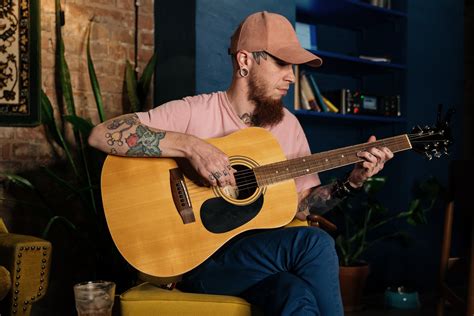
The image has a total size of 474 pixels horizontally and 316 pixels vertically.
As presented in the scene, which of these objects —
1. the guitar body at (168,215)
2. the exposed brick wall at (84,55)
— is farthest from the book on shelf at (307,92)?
the guitar body at (168,215)

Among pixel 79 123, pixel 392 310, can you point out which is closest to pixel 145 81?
pixel 79 123

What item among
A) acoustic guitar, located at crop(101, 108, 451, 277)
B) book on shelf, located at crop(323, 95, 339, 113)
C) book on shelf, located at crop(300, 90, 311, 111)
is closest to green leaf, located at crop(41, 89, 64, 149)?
acoustic guitar, located at crop(101, 108, 451, 277)

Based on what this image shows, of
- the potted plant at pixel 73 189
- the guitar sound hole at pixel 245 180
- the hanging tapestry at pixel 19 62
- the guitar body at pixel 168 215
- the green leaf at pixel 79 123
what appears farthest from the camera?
the hanging tapestry at pixel 19 62

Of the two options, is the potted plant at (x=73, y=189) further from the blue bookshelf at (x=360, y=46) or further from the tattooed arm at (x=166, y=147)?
the blue bookshelf at (x=360, y=46)

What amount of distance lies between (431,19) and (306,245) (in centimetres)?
298

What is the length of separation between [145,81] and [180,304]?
160 centimetres

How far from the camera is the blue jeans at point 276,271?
5.83ft

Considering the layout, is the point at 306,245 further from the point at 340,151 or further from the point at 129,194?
the point at 129,194

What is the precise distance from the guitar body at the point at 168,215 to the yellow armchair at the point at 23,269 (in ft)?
1.84

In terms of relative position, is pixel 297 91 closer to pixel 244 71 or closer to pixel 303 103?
pixel 303 103

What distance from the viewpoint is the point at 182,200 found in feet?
6.52

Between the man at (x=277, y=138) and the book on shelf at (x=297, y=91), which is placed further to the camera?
the book on shelf at (x=297, y=91)

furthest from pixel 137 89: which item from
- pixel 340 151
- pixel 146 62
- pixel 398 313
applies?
pixel 398 313

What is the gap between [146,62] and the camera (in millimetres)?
3480
